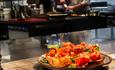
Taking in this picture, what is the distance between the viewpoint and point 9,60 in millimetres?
1530

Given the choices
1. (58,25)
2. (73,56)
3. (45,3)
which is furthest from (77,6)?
(73,56)

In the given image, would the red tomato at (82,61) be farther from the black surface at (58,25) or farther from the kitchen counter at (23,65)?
the black surface at (58,25)

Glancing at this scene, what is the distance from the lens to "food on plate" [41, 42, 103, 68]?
1.09 m

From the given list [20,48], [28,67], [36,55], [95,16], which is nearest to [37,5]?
[95,16]

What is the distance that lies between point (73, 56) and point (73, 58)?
0.05 m

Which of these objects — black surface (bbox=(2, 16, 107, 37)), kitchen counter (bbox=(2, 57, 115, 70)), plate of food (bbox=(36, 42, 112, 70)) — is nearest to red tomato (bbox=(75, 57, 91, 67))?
plate of food (bbox=(36, 42, 112, 70))

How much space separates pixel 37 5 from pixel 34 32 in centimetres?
90

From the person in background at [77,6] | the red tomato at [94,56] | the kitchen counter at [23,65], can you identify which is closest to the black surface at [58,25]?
the person in background at [77,6]

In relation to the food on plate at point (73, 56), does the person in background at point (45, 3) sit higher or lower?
higher

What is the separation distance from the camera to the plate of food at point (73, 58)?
109 centimetres

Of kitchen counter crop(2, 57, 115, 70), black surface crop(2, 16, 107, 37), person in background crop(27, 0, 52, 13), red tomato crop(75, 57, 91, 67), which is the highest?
person in background crop(27, 0, 52, 13)

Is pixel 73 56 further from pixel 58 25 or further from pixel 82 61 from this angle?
pixel 58 25

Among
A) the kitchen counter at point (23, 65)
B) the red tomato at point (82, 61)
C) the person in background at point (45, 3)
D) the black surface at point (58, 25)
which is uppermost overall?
the person in background at point (45, 3)

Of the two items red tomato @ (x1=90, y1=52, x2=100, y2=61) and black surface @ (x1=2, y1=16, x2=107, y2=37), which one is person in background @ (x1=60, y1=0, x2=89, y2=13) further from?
red tomato @ (x1=90, y1=52, x2=100, y2=61)
